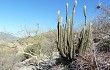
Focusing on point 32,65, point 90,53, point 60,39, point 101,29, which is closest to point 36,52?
point 32,65

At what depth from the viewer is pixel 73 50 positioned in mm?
9984

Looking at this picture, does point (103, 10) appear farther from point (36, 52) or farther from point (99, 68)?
point (36, 52)

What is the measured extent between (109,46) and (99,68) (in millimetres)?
2338

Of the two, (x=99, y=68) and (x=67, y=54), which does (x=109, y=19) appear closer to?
(x=67, y=54)

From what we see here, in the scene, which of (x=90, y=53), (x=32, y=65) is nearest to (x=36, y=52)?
(x=32, y=65)

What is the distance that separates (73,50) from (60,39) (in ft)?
2.36

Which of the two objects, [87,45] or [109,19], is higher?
[109,19]

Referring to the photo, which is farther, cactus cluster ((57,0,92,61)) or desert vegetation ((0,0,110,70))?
cactus cluster ((57,0,92,61))

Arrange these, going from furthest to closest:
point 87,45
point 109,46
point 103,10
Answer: point 103,10
point 109,46
point 87,45

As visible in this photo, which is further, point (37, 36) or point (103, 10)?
point (37, 36)

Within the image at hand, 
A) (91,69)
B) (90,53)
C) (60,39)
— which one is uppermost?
(60,39)

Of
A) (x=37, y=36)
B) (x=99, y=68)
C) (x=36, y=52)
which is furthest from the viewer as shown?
(x=37, y=36)

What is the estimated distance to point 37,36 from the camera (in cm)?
2036

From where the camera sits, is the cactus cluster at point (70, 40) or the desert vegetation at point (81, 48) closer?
the desert vegetation at point (81, 48)
